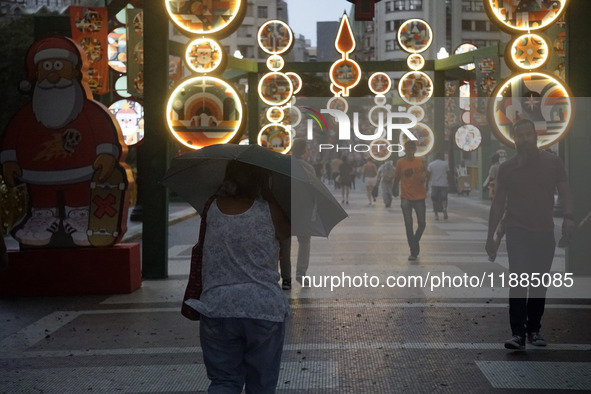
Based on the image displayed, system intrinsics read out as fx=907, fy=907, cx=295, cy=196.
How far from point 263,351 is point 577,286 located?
7493 millimetres

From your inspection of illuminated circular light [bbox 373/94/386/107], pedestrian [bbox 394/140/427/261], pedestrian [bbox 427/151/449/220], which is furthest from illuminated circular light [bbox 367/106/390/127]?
pedestrian [bbox 394/140/427/261]

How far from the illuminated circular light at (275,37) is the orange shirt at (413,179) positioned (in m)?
10.9

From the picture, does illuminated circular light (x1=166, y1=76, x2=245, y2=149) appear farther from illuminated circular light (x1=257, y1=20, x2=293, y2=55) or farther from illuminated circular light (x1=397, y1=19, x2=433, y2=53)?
illuminated circular light (x1=397, y1=19, x2=433, y2=53)

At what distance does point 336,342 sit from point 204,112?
5.43 meters

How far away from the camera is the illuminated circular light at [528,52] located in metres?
11.8

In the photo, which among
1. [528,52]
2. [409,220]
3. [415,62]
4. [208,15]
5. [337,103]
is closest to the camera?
[528,52]

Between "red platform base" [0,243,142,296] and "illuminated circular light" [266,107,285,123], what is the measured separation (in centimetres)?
1555

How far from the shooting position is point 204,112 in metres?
12.4

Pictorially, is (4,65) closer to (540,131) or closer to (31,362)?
(540,131)

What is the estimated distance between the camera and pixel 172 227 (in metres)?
22.3

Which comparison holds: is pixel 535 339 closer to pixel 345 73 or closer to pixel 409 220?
pixel 409 220

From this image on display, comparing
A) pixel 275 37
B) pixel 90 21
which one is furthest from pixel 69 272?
pixel 275 37

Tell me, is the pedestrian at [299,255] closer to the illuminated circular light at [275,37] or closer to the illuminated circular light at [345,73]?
the illuminated circular light at [345,73]

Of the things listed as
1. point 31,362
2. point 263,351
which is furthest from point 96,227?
point 263,351
